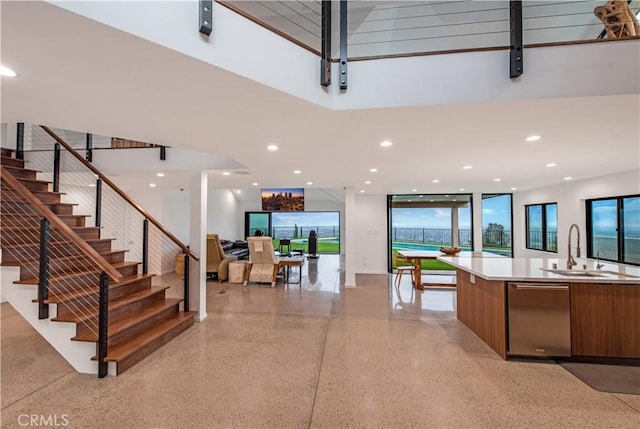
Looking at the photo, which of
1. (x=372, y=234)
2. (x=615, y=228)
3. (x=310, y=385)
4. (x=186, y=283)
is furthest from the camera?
(x=372, y=234)

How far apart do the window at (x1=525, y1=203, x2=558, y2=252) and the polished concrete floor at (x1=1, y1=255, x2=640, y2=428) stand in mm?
4735

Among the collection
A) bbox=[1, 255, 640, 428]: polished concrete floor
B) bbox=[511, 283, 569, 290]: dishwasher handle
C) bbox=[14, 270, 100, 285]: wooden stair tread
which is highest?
bbox=[14, 270, 100, 285]: wooden stair tread

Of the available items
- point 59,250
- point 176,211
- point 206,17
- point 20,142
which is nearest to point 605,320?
point 206,17

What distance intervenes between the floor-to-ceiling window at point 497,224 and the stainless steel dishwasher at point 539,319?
5.69 m

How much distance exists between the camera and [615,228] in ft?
16.9

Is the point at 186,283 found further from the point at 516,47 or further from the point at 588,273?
the point at 588,273

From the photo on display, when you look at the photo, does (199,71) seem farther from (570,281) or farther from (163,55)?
(570,281)

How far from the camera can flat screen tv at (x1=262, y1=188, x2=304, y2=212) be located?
952 centimetres

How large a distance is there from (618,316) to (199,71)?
4.47m

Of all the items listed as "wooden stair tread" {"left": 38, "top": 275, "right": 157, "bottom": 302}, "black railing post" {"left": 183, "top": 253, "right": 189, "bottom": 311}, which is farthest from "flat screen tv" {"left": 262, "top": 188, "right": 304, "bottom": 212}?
"wooden stair tread" {"left": 38, "top": 275, "right": 157, "bottom": 302}

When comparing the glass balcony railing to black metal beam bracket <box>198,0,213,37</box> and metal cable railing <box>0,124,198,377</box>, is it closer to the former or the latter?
black metal beam bracket <box>198,0,213,37</box>

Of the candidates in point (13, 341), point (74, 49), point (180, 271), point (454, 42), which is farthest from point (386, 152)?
point (180, 271)

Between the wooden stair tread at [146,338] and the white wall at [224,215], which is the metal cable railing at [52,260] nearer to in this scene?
the wooden stair tread at [146,338]

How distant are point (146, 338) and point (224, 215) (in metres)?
7.78
